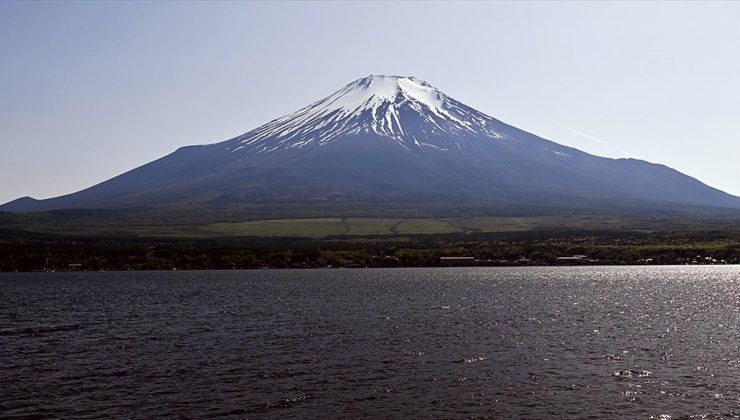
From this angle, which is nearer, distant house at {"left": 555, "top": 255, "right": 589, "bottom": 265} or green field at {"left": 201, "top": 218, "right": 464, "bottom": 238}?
distant house at {"left": 555, "top": 255, "right": 589, "bottom": 265}

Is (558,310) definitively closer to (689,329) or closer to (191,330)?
(689,329)

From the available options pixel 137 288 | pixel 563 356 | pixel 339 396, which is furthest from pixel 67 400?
pixel 137 288

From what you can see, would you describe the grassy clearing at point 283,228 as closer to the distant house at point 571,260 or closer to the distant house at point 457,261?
the distant house at point 457,261

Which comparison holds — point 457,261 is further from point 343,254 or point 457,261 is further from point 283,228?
point 283,228

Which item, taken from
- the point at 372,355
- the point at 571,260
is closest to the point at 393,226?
the point at 571,260

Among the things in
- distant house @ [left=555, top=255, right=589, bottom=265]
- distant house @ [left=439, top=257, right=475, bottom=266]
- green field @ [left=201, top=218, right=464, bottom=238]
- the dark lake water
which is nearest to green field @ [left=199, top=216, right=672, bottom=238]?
green field @ [left=201, top=218, right=464, bottom=238]

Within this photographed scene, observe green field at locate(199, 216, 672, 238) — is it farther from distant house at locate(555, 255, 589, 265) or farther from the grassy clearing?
distant house at locate(555, 255, 589, 265)

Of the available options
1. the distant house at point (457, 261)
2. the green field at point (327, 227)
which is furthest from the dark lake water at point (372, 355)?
the green field at point (327, 227)
